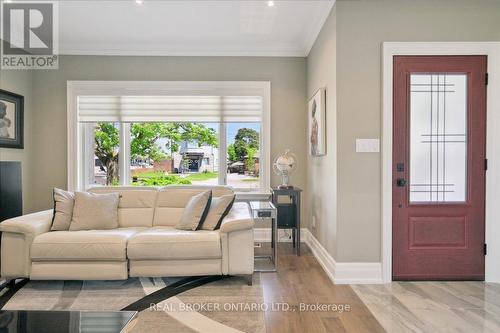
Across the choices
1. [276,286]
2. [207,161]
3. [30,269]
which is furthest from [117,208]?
[276,286]

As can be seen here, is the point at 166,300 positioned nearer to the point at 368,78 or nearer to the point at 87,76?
the point at 368,78

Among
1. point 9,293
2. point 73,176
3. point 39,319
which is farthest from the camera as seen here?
point 73,176

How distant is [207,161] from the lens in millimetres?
4727

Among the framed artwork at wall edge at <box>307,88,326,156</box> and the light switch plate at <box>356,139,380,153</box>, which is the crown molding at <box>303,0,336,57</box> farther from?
the light switch plate at <box>356,139,380,153</box>

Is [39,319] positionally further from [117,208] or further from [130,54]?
[130,54]

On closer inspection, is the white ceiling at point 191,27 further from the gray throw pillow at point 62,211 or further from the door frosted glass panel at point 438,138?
the gray throw pillow at point 62,211

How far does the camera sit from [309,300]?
2.67 metres

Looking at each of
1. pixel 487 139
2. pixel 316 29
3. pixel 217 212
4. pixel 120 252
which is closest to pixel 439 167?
pixel 487 139

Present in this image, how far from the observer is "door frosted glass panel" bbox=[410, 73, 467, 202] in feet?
10.2

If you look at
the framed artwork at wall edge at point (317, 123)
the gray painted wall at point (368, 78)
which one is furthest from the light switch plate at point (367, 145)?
the framed artwork at wall edge at point (317, 123)

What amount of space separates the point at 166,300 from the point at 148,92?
2.91m

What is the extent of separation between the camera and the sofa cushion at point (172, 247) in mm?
2910

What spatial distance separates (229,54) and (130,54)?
54.4 inches

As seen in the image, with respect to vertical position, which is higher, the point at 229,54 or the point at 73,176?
the point at 229,54
